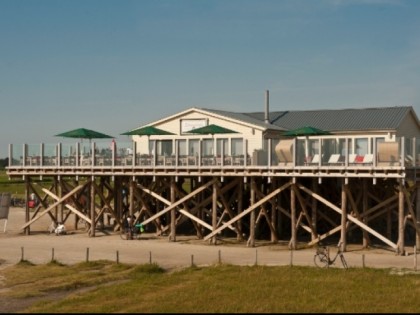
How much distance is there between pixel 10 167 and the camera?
45000 millimetres

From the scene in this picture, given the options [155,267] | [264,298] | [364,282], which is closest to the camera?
[264,298]

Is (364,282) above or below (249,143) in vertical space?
below

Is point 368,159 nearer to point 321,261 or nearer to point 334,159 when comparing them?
point 334,159

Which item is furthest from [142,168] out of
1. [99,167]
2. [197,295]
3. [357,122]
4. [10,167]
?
[197,295]

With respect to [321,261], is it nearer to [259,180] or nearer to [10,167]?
[259,180]

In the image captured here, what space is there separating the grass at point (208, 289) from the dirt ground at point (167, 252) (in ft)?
7.01

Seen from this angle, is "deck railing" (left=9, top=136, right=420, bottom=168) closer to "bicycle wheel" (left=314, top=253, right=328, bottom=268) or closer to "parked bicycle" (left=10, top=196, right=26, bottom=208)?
"bicycle wheel" (left=314, top=253, right=328, bottom=268)

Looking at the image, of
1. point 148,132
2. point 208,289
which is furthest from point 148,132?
point 208,289

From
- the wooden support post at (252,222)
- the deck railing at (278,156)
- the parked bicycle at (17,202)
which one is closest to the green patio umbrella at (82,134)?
the deck railing at (278,156)

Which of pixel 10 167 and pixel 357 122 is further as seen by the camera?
pixel 10 167

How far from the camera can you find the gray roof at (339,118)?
40500 millimetres

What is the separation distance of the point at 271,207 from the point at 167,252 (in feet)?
27.6

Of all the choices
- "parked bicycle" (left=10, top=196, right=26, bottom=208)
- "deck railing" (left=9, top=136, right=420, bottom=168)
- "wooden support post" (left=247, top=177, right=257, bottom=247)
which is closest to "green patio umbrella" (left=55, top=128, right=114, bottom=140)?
"deck railing" (left=9, top=136, right=420, bottom=168)

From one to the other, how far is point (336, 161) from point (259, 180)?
7237 mm
